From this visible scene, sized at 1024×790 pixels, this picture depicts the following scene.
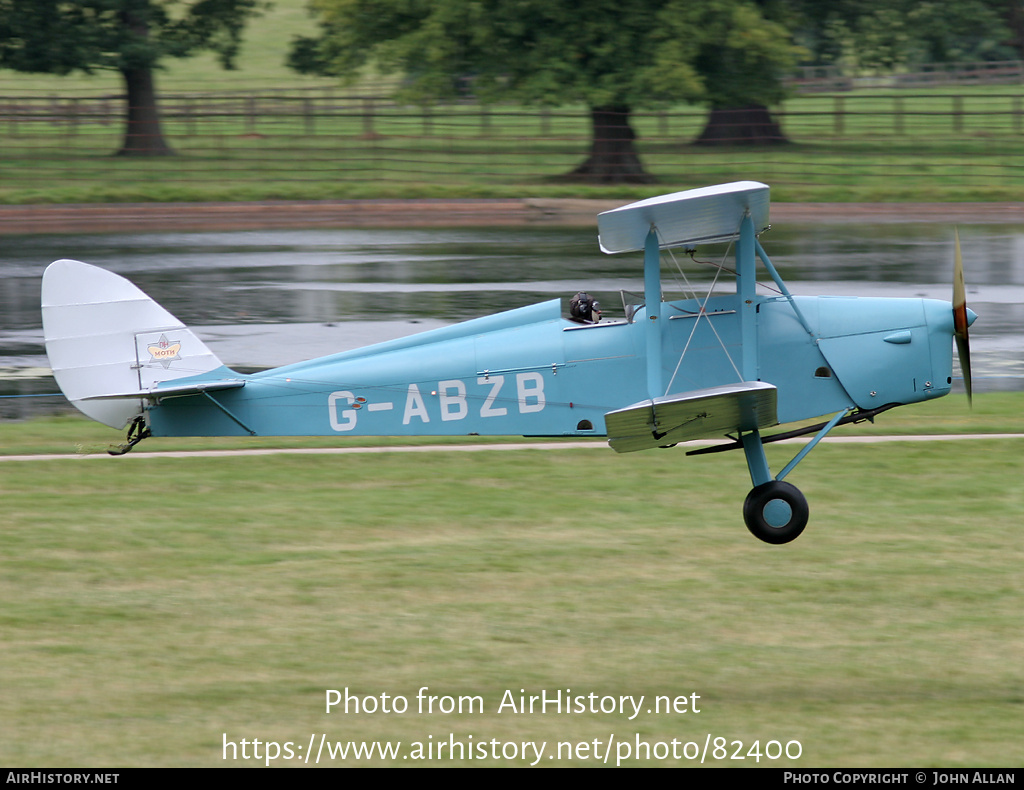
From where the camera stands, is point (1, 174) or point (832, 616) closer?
point (832, 616)

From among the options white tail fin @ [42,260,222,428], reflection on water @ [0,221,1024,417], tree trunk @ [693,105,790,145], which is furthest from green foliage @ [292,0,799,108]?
white tail fin @ [42,260,222,428]

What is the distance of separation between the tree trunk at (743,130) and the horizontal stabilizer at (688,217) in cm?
2604

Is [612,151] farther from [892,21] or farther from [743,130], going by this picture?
[892,21]

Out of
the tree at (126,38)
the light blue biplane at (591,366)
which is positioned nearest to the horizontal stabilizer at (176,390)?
the light blue biplane at (591,366)

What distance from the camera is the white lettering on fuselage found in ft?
31.6

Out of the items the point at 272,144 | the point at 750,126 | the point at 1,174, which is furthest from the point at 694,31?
the point at 1,174

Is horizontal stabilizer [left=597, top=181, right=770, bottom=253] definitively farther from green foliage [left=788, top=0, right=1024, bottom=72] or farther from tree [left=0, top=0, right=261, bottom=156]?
green foliage [left=788, top=0, right=1024, bottom=72]

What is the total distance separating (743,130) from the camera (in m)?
36.3

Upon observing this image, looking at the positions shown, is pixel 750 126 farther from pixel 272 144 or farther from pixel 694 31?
pixel 272 144

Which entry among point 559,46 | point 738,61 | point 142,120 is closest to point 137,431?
point 559,46

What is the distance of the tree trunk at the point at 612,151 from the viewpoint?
107ft

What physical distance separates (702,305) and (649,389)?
854mm

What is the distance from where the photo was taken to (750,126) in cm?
3625

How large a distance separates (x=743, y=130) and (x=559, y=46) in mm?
7961
